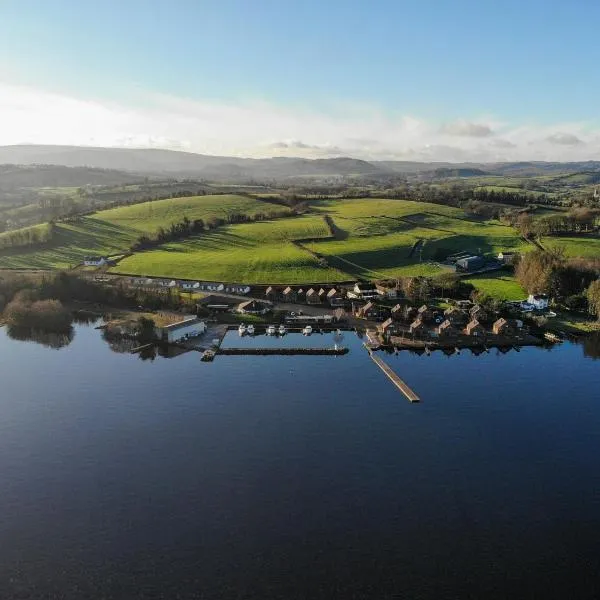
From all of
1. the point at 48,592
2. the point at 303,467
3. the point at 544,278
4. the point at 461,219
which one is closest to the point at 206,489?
the point at 303,467

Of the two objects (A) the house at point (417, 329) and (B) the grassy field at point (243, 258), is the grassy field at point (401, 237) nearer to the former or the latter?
(B) the grassy field at point (243, 258)

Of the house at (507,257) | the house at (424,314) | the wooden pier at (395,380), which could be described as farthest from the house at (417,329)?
the house at (507,257)

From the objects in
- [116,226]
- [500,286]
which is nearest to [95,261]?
[116,226]

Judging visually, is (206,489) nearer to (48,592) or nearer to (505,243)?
(48,592)

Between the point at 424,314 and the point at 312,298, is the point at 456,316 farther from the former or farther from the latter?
the point at 312,298

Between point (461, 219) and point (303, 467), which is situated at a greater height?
point (461, 219)

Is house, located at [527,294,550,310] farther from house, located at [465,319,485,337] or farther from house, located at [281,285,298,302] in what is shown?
house, located at [281,285,298,302]

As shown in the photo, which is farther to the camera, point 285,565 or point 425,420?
point 425,420
